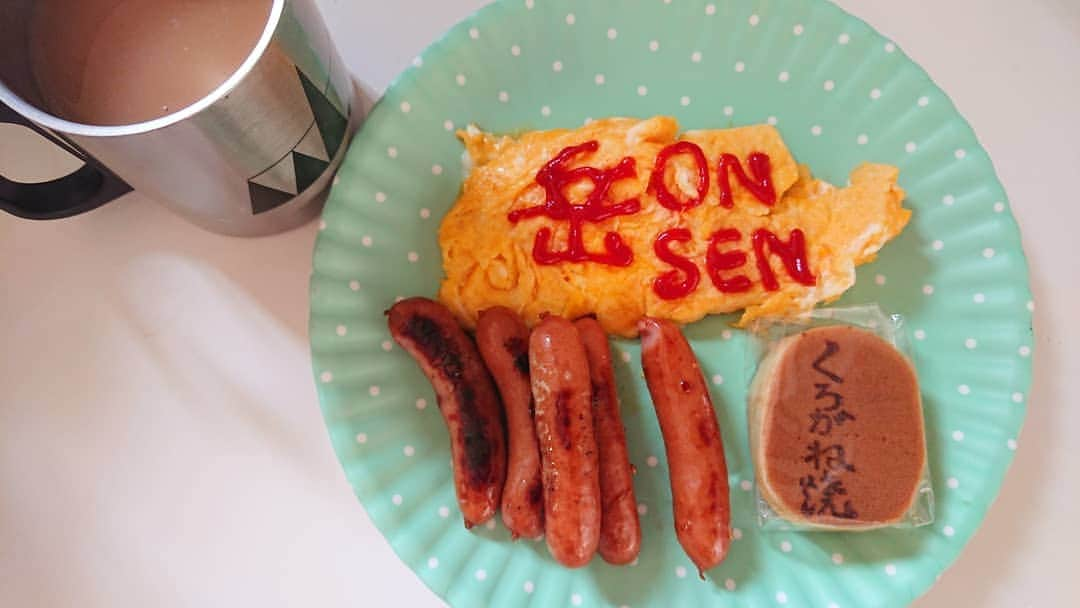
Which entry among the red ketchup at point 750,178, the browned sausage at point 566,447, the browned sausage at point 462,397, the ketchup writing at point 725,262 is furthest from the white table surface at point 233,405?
the ketchup writing at point 725,262

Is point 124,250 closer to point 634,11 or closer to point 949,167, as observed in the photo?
point 634,11

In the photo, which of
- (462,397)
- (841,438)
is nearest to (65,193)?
(462,397)

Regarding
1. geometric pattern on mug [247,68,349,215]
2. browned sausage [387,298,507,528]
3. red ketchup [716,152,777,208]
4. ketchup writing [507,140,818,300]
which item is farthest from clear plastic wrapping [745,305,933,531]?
geometric pattern on mug [247,68,349,215]

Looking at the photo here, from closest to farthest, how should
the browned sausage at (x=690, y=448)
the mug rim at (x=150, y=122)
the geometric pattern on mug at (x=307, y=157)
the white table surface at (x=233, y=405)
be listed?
the mug rim at (x=150, y=122) → the geometric pattern on mug at (x=307, y=157) → the browned sausage at (x=690, y=448) → the white table surface at (x=233, y=405)

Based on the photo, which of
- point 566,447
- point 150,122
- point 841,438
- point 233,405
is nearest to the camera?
point 150,122

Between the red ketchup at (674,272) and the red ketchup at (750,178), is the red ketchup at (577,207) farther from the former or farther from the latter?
the red ketchup at (750,178)

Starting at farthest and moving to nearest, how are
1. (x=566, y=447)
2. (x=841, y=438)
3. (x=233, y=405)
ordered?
(x=233, y=405)
(x=841, y=438)
(x=566, y=447)

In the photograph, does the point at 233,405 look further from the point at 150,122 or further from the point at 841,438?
the point at 841,438
